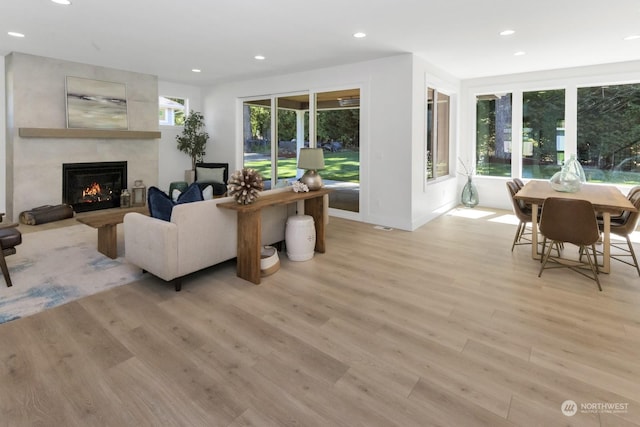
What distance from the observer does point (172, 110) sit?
8.05 m

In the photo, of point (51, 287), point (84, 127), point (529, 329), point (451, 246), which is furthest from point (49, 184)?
point (529, 329)

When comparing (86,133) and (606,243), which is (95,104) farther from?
(606,243)

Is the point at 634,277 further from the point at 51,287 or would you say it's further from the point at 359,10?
the point at 51,287

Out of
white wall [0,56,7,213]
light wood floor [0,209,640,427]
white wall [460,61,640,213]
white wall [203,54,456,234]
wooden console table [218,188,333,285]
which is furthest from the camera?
white wall [460,61,640,213]

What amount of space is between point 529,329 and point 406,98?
12.5ft

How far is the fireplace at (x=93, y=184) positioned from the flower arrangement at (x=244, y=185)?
4.66 meters

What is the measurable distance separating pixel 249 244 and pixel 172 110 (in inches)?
235

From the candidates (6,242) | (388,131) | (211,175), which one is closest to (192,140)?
(211,175)

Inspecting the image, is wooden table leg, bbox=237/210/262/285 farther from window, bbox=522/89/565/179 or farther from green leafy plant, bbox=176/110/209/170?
window, bbox=522/89/565/179

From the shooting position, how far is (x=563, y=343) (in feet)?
7.84

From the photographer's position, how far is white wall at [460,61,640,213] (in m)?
5.93

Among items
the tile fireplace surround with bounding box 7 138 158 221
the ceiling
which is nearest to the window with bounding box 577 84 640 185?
the ceiling

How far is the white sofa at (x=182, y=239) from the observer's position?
3.08m

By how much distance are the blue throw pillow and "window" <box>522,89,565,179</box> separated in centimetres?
673
